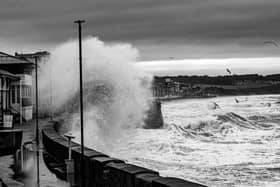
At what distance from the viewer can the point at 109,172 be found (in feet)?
32.5

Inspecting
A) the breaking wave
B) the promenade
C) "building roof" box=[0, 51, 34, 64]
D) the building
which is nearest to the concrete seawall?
the promenade

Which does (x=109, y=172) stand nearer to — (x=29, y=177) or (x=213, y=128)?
(x=29, y=177)

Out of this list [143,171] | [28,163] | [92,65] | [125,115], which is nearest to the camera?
[143,171]

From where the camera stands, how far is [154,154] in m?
21.9

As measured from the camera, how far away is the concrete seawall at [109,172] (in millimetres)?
8030

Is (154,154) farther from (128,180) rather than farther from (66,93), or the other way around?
(66,93)

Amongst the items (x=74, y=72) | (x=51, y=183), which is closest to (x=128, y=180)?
(x=51, y=183)

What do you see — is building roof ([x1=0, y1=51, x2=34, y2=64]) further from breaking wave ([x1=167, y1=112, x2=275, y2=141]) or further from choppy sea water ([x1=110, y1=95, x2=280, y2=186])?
breaking wave ([x1=167, y1=112, x2=275, y2=141])

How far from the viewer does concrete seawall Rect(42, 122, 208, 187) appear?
8.03m

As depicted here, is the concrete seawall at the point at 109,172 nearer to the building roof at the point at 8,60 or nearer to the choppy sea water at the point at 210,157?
the choppy sea water at the point at 210,157

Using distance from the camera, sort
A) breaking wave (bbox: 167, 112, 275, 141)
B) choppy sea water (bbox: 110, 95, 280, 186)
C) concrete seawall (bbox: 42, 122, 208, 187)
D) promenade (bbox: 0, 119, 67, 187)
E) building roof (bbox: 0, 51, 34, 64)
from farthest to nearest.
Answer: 1. building roof (bbox: 0, 51, 34, 64)
2. breaking wave (bbox: 167, 112, 275, 141)
3. choppy sea water (bbox: 110, 95, 280, 186)
4. promenade (bbox: 0, 119, 67, 187)
5. concrete seawall (bbox: 42, 122, 208, 187)

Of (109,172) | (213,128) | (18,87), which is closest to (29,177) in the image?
(109,172)

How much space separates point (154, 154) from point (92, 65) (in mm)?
17092

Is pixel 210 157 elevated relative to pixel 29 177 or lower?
lower
